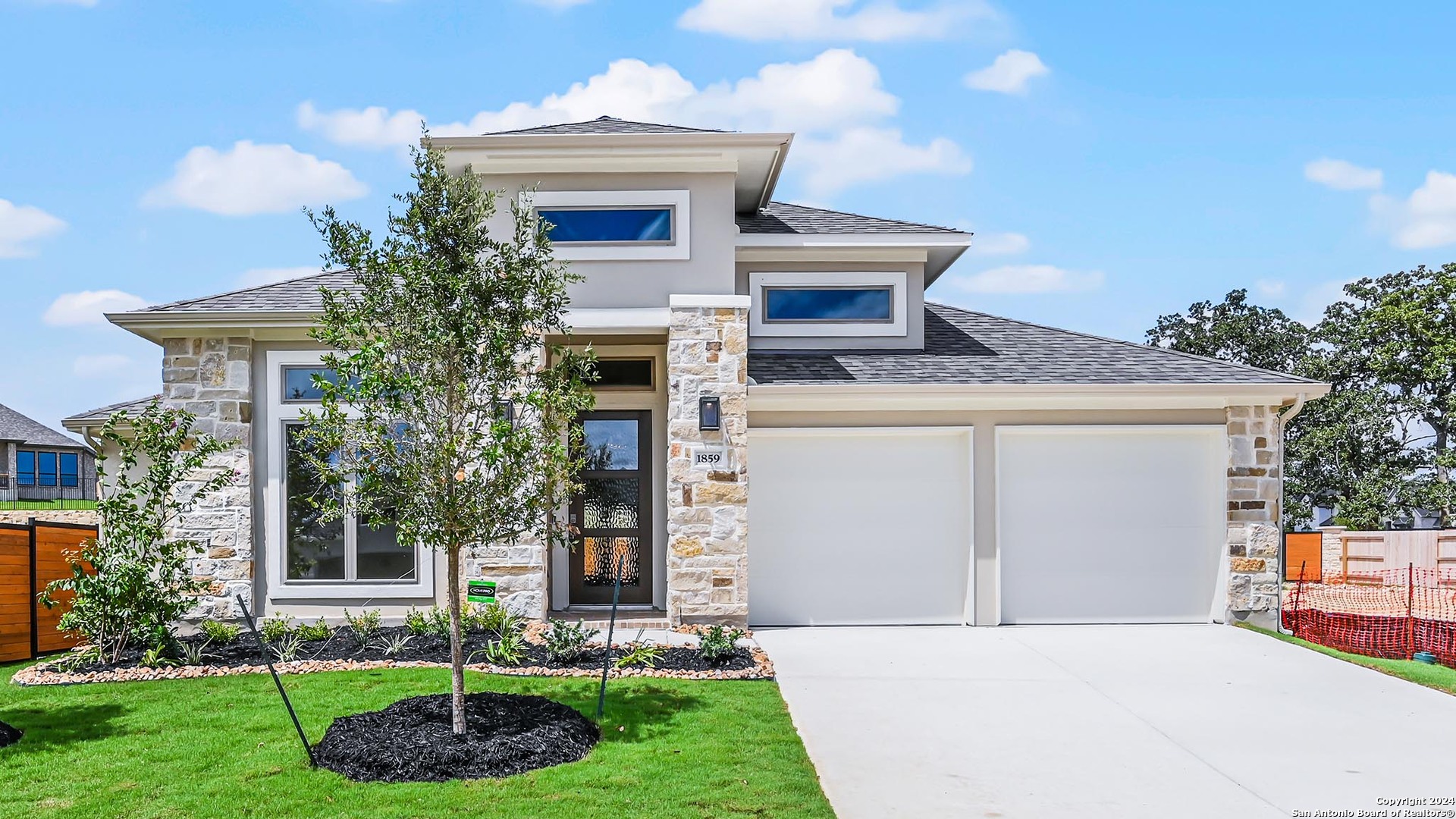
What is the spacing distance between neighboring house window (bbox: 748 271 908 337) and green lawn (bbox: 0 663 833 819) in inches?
A: 209

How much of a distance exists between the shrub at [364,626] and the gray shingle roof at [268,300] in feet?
10.1

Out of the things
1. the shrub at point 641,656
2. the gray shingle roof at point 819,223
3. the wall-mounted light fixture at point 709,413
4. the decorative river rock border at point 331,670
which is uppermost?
the gray shingle roof at point 819,223

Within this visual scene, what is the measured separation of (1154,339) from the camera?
105ft

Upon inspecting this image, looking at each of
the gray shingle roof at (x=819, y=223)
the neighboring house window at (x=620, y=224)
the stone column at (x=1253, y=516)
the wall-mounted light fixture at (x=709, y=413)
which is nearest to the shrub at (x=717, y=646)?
the wall-mounted light fixture at (x=709, y=413)

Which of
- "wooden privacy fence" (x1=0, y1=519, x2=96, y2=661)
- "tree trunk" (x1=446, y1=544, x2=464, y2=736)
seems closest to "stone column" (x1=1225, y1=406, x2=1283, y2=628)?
"tree trunk" (x1=446, y1=544, x2=464, y2=736)

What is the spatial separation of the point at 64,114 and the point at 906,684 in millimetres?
13729

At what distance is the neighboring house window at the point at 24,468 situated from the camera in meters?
35.5

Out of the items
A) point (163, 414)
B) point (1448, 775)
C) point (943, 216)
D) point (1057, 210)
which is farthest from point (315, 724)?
point (1057, 210)

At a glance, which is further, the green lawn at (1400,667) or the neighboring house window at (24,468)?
the neighboring house window at (24,468)

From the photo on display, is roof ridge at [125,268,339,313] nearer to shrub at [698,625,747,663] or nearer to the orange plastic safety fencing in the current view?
shrub at [698,625,747,663]

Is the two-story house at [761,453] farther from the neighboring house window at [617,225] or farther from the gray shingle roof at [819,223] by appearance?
the gray shingle roof at [819,223]

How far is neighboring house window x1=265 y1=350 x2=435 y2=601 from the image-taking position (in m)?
9.80

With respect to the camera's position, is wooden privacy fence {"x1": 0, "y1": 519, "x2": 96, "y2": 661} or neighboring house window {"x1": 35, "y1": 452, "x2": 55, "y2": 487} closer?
wooden privacy fence {"x1": 0, "y1": 519, "x2": 96, "y2": 661}

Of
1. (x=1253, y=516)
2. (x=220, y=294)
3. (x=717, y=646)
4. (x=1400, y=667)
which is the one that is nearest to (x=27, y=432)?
(x=220, y=294)
